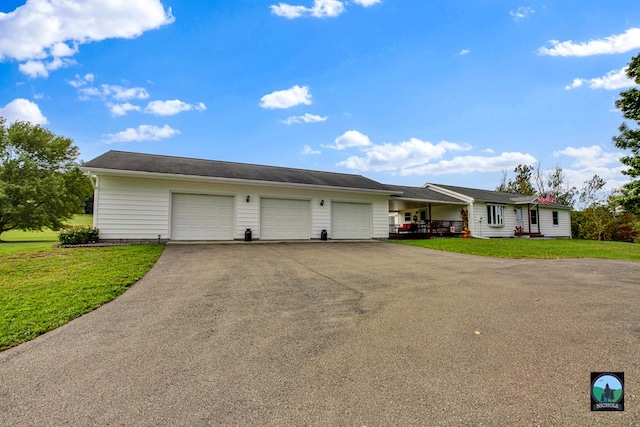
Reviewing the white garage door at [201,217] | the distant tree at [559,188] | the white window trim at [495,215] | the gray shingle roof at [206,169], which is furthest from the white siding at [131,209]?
the distant tree at [559,188]

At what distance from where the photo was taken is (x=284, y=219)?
14.2m

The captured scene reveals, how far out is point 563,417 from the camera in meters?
1.84

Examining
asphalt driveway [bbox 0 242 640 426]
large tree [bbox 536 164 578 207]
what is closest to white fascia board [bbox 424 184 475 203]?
asphalt driveway [bbox 0 242 640 426]

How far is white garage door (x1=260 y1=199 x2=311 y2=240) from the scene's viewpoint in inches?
545

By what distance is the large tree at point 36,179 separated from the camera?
922 inches

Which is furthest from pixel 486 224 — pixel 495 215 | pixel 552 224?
pixel 552 224

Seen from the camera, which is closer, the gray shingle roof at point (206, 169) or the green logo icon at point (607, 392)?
the green logo icon at point (607, 392)

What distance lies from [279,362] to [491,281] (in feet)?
16.4

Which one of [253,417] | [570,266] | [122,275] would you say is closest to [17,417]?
[253,417]

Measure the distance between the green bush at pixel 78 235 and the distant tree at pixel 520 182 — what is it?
43037 mm

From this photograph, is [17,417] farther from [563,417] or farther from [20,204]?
[20,204]

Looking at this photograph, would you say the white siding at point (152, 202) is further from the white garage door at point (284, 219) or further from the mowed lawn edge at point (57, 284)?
the mowed lawn edge at point (57, 284)

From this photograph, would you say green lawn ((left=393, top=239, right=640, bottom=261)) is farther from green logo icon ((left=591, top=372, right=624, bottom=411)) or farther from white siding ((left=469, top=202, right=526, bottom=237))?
green logo icon ((left=591, top=372, right=624, bottom=411))

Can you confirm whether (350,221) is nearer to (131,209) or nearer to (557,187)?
(131,209)
